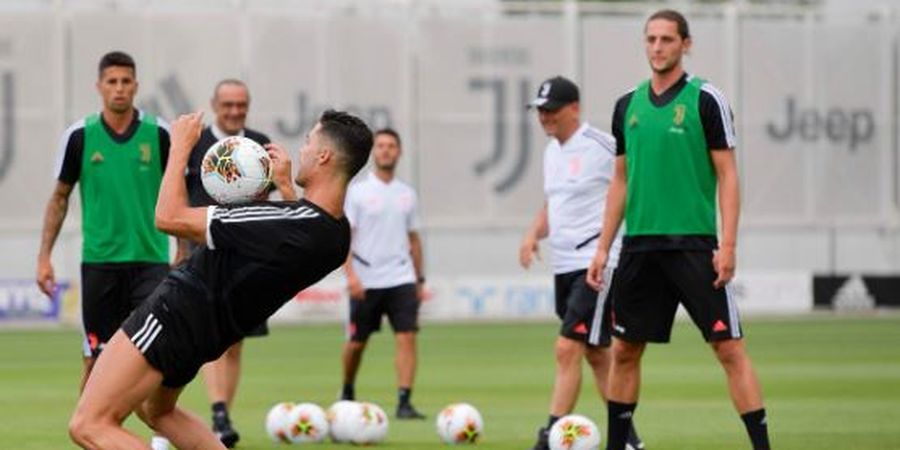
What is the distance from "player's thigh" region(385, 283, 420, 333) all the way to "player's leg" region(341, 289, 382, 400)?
4.0 inches

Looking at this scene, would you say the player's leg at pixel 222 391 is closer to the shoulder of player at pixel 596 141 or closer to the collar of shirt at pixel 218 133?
the collar of shirt at pixel 218 133

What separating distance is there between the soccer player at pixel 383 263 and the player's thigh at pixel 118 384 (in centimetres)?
742

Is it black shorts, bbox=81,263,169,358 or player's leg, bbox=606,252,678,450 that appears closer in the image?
player's leg, bbox=606,252,678,450

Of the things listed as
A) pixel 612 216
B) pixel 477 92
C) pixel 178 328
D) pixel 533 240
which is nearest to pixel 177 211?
pixel 178 328

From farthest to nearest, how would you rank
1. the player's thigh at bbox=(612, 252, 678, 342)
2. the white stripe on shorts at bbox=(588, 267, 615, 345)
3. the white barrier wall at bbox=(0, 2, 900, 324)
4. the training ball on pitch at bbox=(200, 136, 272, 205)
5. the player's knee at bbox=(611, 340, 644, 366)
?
the white barrier wall at bbox=(0, 2, 900, 324), the white stripe on shorts at bbox=(588, 267, 615, 345), the player's knee at bbox=(611, 340, 644, 366), the player's thigh at bbox=(612, 252, 678, 342), the training ball on pitch at bbox=(200, 136, 272, 205)

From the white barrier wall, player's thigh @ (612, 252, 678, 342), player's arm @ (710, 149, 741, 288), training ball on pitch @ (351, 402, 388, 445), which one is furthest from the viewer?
the white barrier wall

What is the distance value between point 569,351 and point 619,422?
1658 millimetres

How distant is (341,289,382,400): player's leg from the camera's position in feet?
54.3

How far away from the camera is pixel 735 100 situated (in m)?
47.3

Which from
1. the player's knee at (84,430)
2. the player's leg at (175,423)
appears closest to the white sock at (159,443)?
the player's leg at (175,423)

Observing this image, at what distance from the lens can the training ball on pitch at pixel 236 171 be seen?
9195mm

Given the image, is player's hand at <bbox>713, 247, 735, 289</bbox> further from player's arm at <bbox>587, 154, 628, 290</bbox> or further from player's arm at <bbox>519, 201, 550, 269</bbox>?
player's arm at <bbox>519, 201, 550, 269</bbox>

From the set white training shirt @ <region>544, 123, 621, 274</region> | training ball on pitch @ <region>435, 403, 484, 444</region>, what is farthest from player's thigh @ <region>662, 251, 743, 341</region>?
training ball on pitch @ <region>435, 403, 484, 444</region>

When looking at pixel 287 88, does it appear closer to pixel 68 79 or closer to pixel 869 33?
pixel 68 79
